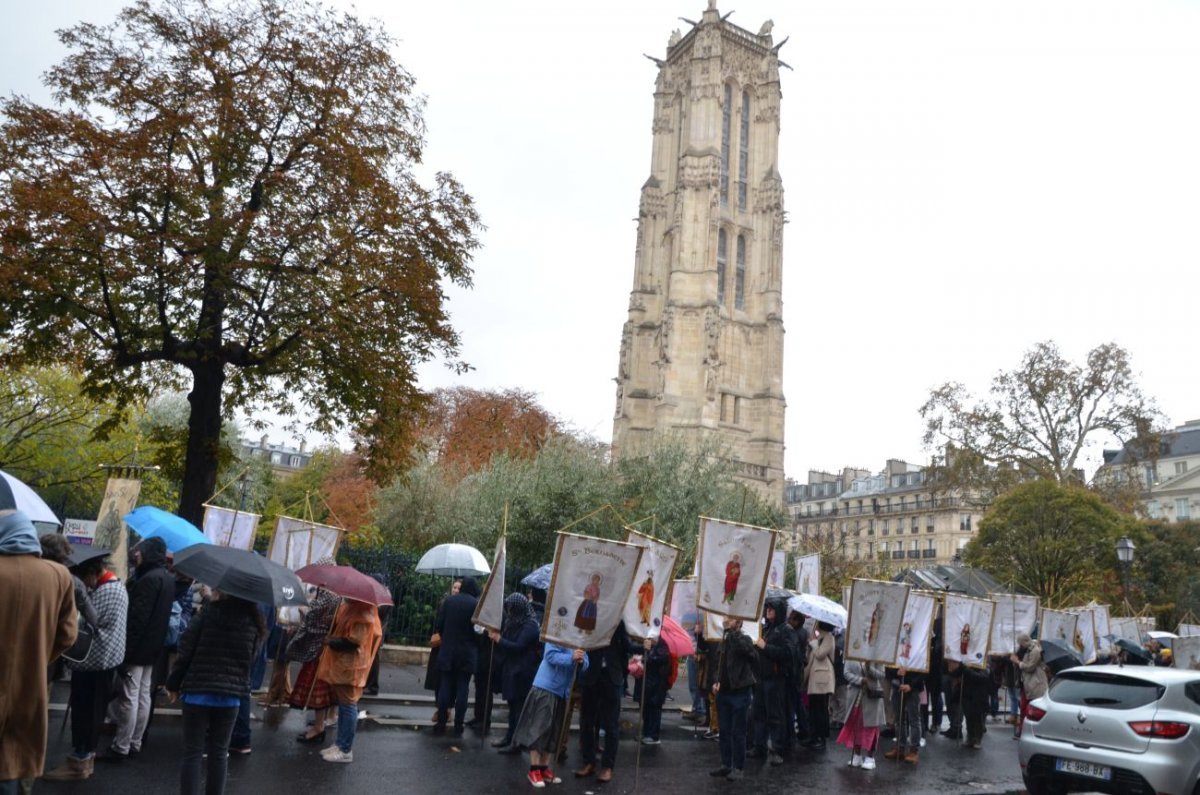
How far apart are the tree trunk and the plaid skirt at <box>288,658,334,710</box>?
5318 mm

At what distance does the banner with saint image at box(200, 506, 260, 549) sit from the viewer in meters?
13.1

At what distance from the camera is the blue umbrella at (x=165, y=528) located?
9297 mm

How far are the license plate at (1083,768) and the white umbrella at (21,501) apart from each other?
333 inches

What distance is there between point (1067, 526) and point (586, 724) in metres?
30.3

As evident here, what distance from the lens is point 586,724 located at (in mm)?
9125

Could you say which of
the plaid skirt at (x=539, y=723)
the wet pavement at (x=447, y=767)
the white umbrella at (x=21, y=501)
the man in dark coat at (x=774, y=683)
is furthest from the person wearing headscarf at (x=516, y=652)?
the white umbrella at (x=21, y=501)

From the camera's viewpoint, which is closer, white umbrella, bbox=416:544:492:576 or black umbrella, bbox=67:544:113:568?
black umbrella, bbox=67:544:113:568

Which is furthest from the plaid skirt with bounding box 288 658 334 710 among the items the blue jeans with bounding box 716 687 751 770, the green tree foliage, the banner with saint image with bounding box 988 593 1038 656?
the green tree foliage

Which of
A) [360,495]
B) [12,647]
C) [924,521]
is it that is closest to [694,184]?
[360,495]

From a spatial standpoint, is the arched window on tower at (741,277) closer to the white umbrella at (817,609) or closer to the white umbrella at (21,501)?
the white umbrella at (817,609)

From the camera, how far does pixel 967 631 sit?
13.4m

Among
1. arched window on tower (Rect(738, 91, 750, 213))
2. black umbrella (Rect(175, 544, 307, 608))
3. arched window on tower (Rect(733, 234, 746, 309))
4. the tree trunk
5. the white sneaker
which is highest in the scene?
arched window on tower (Rect(738, 91, 750, 213))

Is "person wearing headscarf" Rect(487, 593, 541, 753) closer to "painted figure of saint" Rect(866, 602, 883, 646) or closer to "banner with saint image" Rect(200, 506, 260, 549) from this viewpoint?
"painted figure of saint" Rect(866, 602, 883, 646)

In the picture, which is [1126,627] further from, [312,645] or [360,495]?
[360,495]
